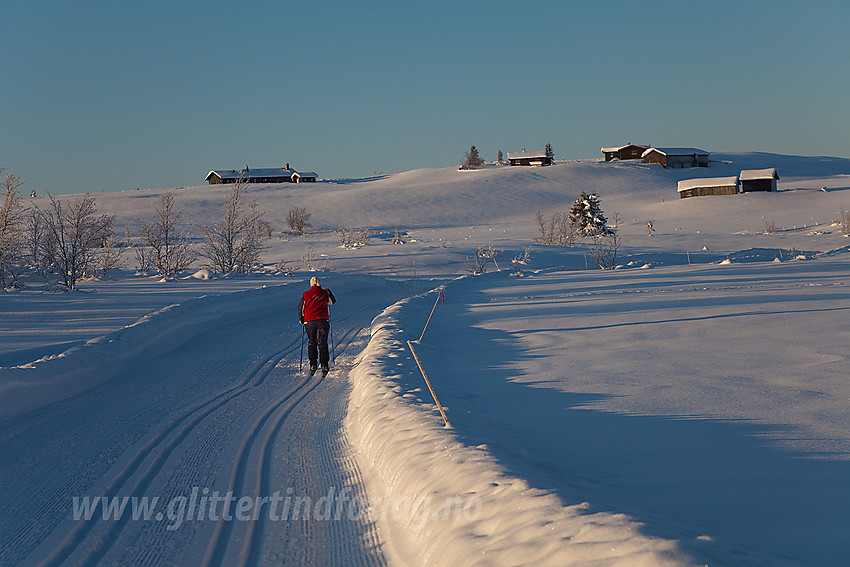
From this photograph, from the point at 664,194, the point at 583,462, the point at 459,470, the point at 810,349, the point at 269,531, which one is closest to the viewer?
the point at 269,531

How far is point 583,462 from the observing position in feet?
18.9

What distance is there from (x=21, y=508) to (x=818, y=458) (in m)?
6.41

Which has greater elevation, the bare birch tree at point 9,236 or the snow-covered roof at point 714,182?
the snow-covered roof at point 714,182

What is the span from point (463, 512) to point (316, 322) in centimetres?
736

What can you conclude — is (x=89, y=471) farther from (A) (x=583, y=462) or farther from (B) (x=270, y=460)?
(A) (x=583, y=462)

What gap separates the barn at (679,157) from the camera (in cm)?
11138

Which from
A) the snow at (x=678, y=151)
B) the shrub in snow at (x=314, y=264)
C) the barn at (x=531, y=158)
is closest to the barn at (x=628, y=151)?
the snow at (x=678, y=151)

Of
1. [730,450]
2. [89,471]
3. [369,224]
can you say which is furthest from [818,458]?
[369,224]

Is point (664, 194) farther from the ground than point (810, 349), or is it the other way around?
point (664, 194)

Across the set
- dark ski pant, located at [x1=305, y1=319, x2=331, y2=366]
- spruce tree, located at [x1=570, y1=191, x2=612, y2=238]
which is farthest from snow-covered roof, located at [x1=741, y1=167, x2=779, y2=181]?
dark ski pant, located at [x1=305, y1=319, x2=331, y2=366]

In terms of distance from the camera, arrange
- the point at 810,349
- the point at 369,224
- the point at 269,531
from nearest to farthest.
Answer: the point at 269,531 < the point at 810,349 < the point at 369,224

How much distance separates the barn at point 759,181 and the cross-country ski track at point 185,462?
79.4 m

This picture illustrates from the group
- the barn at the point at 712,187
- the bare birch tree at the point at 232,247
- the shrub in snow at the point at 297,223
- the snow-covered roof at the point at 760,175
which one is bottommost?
the bare birch tree at the point at 232,247

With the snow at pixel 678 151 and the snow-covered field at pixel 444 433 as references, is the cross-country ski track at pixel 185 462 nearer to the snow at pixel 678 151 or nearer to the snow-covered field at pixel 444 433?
the snow-covered field at pixel 444 433
